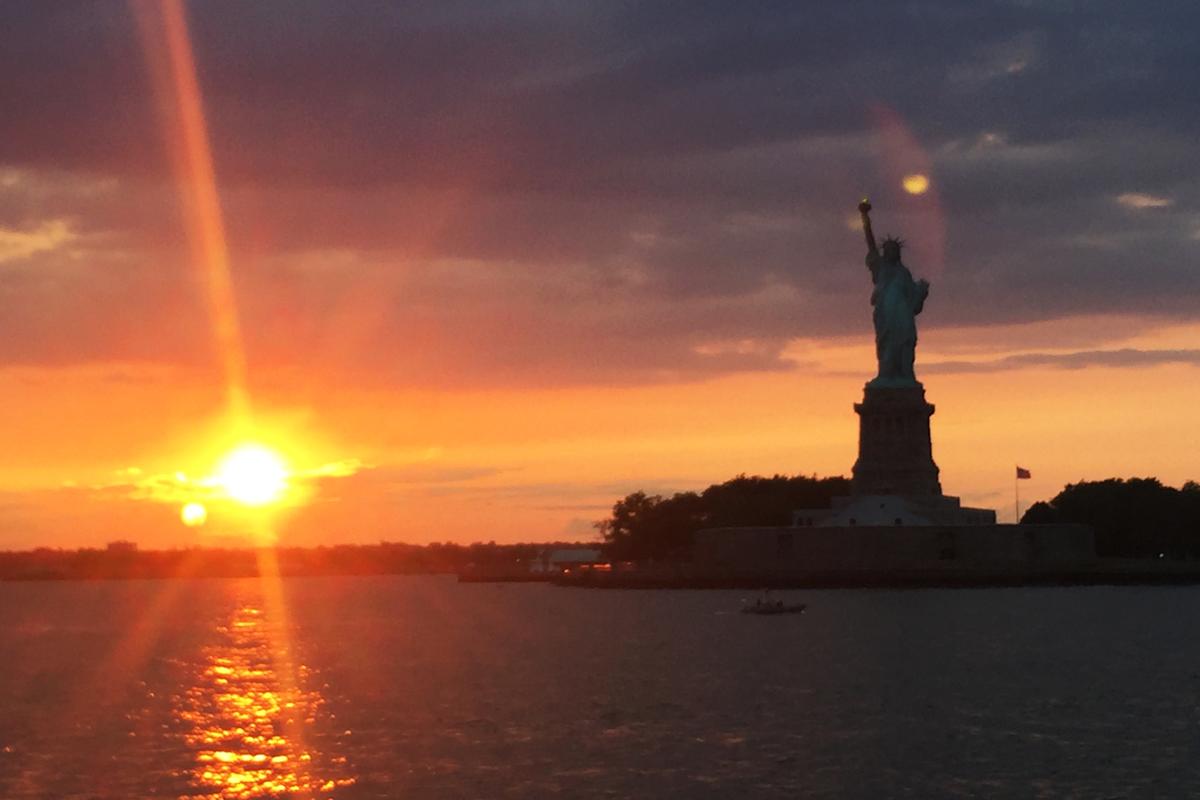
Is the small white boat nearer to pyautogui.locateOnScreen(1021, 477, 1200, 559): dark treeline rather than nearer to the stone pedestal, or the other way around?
the stone pedestal

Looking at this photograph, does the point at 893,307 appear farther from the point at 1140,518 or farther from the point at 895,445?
the point at 1140,518

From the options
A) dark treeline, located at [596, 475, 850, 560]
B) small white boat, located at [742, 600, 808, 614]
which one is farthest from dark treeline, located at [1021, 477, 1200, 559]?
small white boat, located at [742, 600, 808, 614]

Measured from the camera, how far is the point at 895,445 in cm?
11144

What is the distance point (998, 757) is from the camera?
136ft

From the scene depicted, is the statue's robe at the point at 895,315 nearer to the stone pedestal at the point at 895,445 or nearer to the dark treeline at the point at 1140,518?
the stone pedestal at the point at 895,445

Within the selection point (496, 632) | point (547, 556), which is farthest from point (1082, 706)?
point (547, 556)

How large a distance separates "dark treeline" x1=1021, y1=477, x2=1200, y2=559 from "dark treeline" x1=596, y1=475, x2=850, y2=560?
15442 mm

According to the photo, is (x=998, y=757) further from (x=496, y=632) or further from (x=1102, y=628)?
(x=496, y=632)

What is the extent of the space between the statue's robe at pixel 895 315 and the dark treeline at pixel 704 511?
68.1ft

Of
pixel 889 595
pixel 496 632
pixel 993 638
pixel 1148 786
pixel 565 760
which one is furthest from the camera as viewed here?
pixel 889 595

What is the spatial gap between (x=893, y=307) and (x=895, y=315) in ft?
1.52

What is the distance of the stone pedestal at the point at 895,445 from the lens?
111m

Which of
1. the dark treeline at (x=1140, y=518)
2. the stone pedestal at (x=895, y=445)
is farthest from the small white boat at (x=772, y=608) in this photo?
the dark treeline at (x=1140, y=518)

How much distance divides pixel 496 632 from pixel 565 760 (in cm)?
4420
